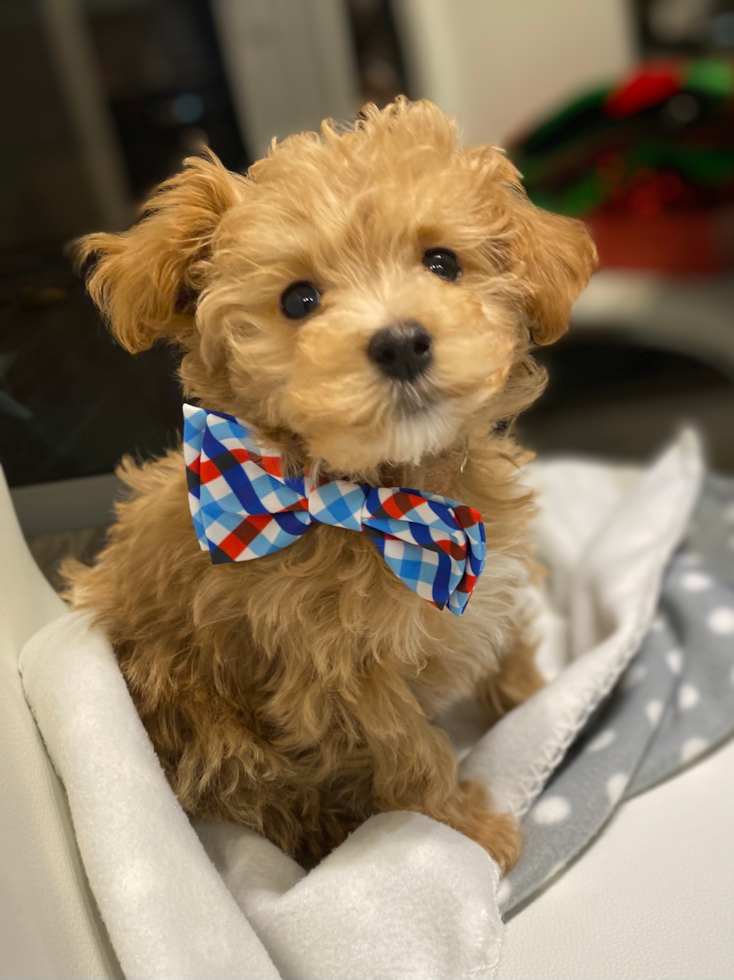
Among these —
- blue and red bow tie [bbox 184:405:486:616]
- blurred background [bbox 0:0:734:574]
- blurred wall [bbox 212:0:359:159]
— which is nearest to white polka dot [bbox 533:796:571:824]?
blue and red bow tie [bbox 184:405:486:616]

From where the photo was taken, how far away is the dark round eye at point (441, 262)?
87cm

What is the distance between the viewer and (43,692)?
2.96ft

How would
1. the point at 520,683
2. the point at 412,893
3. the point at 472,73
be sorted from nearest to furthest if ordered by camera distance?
the point at 412,893
the point at 520,683
the point at 472,73

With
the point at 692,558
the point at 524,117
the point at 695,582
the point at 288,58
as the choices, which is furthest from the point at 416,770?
the point at 524,117

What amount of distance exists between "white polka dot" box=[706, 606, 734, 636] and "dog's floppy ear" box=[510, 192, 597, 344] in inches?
23.7

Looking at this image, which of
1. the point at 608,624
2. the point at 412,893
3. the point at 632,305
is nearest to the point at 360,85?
the point at 632,305

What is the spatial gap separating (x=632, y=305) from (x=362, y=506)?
166 centimetres

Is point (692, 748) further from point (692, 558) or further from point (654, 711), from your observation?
point (692, 558)

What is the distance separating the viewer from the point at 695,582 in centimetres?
140

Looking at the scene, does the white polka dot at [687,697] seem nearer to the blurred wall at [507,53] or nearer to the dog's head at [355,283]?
the dog's head at [355,283]

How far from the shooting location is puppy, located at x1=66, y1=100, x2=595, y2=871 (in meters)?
0.80

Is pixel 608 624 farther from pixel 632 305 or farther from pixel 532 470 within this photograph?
pixel 632 305

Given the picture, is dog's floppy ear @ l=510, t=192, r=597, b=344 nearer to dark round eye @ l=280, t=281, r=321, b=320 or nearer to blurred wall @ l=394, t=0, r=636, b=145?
dark round eye @ l=280, t=281, r=321, b=320

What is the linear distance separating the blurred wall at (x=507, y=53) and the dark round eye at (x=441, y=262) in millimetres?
1709
